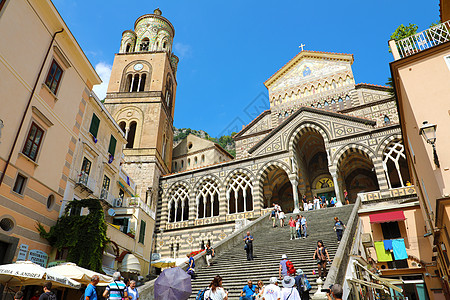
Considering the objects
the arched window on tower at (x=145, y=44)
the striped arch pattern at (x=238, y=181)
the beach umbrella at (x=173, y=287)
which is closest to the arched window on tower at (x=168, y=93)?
the arched window on tower at (x=145, y=44)

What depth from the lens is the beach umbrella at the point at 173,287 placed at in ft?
17.0

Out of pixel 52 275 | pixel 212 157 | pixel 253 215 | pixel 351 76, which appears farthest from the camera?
pixel 212 157

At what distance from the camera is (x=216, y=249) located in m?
13.2

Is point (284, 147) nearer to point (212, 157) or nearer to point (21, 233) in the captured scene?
point (212, 157)

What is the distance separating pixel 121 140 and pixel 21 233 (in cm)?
1078

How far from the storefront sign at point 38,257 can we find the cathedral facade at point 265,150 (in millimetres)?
13809

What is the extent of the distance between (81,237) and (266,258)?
7.74m

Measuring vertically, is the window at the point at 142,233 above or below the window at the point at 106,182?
below

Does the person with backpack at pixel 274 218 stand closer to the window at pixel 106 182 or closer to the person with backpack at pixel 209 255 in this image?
the person with backpack at pixel 209 255

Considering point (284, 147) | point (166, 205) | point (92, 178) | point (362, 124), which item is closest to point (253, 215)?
point (284, 147)

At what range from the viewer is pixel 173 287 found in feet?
17.0

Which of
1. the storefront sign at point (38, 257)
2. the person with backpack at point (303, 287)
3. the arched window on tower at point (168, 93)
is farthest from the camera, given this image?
the arched window on tower at point (168, 93)

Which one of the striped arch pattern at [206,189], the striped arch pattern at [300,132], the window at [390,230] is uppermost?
the striped arch pattern at [300,132]

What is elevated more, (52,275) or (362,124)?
(362,124)
